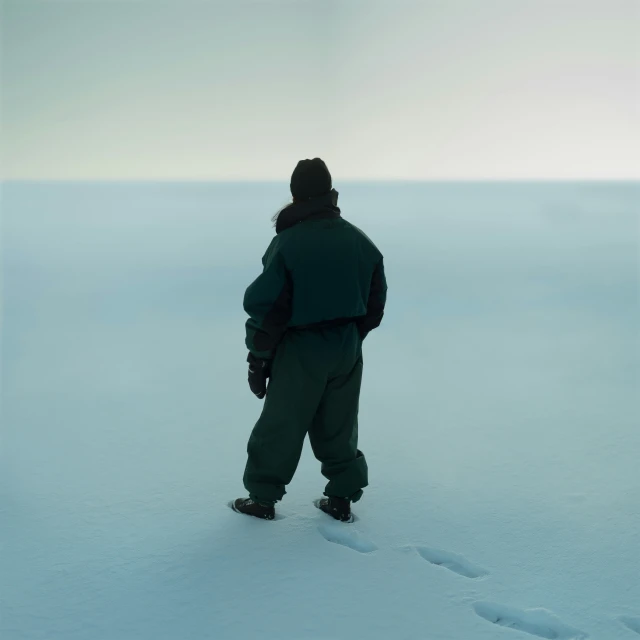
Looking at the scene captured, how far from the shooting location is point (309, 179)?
2889mm

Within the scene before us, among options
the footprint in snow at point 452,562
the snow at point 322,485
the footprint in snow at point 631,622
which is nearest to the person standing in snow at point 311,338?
the snow at point 322,485

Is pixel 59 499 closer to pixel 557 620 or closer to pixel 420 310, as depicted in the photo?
pixel 557 620

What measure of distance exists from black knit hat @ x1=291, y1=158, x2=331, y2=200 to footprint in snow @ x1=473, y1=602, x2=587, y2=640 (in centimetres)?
165

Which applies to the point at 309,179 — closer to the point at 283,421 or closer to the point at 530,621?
the point at 283,421

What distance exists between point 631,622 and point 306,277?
5.42 ft

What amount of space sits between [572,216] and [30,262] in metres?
18.6

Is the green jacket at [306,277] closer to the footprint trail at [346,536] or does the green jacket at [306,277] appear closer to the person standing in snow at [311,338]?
the person standing in snow at [311,338]

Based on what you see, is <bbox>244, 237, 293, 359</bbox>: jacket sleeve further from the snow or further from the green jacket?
the snow

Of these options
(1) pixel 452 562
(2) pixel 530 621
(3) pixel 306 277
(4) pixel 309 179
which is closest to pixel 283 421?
(3) pixel 306 277

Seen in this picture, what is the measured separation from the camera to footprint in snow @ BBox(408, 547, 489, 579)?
2654 millimetres

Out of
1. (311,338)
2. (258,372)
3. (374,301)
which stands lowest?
(258,372)

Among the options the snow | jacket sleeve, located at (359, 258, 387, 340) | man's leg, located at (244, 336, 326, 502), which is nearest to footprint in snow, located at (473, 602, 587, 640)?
the snow

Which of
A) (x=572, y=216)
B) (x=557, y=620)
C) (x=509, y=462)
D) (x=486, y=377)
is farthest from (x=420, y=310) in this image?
(x=572, y=216)

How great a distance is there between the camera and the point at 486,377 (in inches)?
209
